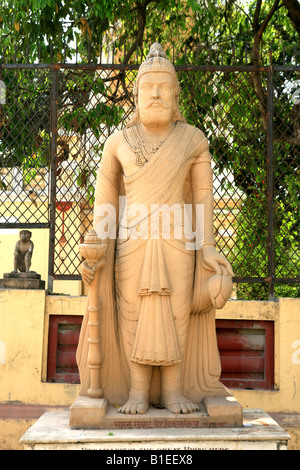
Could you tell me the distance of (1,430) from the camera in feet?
18.7

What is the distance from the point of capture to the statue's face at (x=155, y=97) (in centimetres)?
433

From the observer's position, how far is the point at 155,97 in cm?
431

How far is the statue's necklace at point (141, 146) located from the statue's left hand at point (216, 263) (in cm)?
84

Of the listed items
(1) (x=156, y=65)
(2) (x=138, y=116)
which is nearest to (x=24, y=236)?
(2) (x=138, y=116)

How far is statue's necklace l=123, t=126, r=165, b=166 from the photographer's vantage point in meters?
4.35

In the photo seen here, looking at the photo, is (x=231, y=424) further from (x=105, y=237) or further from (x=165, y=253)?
(x=105, y=237)

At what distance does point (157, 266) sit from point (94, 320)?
59 cm

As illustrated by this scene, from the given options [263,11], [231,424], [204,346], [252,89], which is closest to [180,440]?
[231,424]

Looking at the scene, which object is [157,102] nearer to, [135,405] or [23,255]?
[135,405]

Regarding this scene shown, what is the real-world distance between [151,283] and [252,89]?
344 centimetres

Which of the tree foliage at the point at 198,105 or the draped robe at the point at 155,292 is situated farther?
the tree foliage at the point at 198,105

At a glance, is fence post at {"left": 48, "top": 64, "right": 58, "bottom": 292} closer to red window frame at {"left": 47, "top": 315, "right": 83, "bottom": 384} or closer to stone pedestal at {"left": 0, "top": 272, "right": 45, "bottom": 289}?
stone pedestal at {"left": 0, "top": 272, "right": 45, "bottom": 289}

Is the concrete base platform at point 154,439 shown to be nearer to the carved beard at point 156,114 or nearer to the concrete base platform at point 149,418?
the concrete base platform at point 149,418

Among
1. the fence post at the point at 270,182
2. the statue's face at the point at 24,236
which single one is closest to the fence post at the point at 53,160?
the statue's face at the point at 24,236
